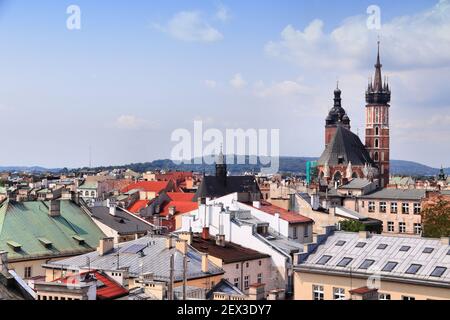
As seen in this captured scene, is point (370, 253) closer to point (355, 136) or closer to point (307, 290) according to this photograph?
point (307, 290)

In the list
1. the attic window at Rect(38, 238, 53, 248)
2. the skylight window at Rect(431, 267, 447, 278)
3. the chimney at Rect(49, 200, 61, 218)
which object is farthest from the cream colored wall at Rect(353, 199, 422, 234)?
the skylight window at Rect(431, 267, 447, 278)

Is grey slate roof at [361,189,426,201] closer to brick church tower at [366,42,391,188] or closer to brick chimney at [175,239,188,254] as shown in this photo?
brick chimney at [175,239,188,254]

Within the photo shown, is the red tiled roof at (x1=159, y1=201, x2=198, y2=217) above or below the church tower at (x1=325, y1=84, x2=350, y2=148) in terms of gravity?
below

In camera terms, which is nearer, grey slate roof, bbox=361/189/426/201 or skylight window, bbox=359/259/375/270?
skylight window, bbox=359/259/375/270

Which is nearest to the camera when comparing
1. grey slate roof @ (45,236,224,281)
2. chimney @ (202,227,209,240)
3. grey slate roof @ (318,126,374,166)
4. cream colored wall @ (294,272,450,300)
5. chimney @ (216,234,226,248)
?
cream colored wall @ (294,272,450,300)

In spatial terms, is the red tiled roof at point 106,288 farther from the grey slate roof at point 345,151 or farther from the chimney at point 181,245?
the grey slate roof at point 345,151
